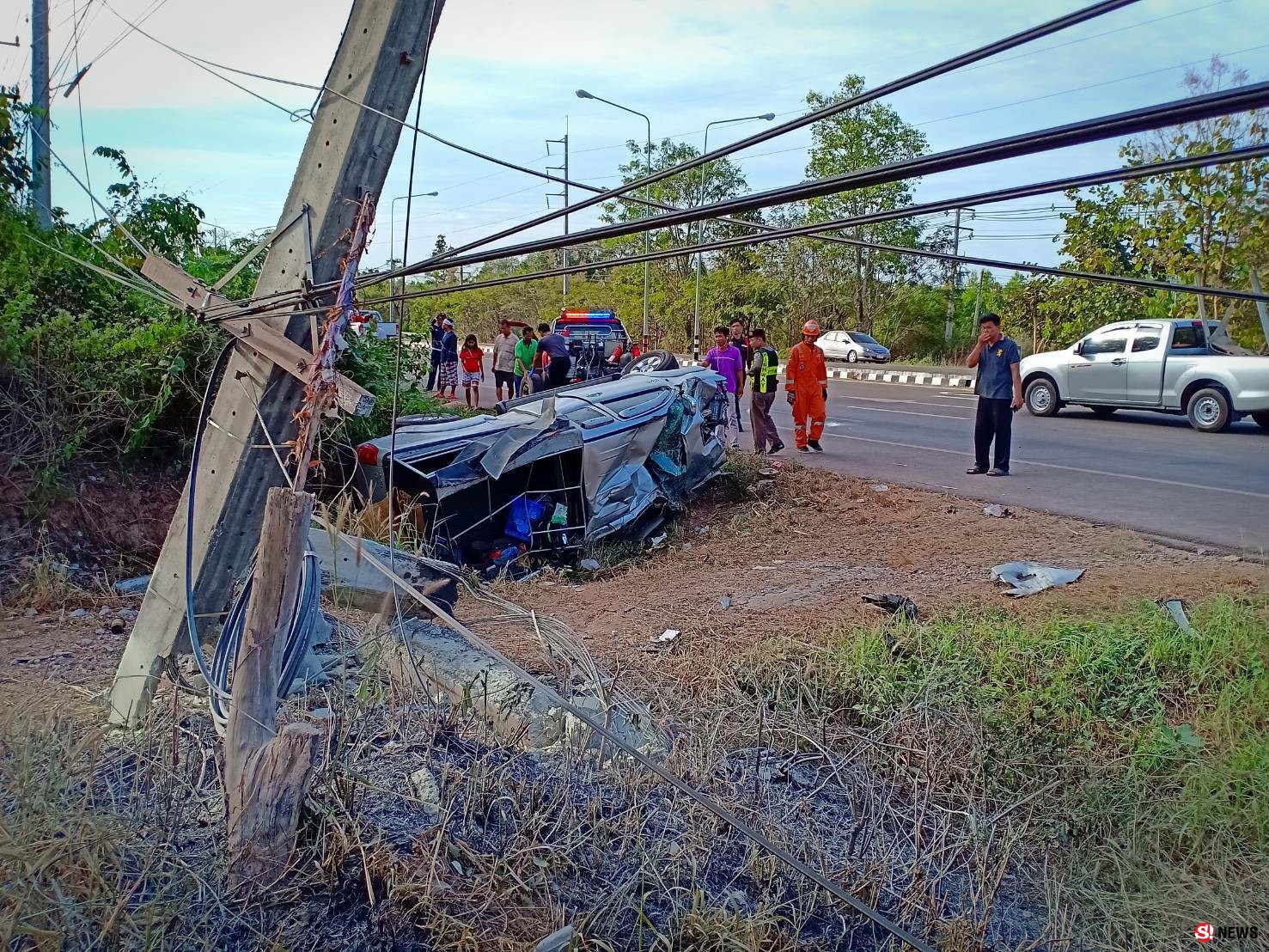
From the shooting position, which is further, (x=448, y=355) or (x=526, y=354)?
(x=448, y=355)

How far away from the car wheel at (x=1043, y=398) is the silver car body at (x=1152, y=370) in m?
0.15

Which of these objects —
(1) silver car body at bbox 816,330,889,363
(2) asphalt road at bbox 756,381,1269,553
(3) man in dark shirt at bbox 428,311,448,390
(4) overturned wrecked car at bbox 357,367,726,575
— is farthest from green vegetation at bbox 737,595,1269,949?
(1) silver car body at bbox 816,330,889,363

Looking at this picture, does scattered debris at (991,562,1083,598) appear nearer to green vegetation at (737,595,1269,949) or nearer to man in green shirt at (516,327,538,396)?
green vegetation at (737,595,1269,949)

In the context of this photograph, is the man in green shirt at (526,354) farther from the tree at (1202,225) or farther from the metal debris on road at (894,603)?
the metal debris on road at (894,603)

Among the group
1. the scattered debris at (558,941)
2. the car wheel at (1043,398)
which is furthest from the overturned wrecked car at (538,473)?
the car wheel at (1043,398)

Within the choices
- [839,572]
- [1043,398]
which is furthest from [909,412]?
[839,572]

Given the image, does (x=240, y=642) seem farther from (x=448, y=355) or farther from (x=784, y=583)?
(x=448, y=355)

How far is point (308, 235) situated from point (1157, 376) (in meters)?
15.4

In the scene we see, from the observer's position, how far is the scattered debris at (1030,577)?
6.24 meters

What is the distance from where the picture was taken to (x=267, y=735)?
2.70m

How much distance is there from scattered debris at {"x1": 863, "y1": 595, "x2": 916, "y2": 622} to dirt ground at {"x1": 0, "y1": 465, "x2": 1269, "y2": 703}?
0.22 ft

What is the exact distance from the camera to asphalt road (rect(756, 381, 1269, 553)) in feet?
27.6

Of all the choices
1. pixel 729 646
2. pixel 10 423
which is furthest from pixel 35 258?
pixel 729 646

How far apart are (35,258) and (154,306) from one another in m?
1.07
